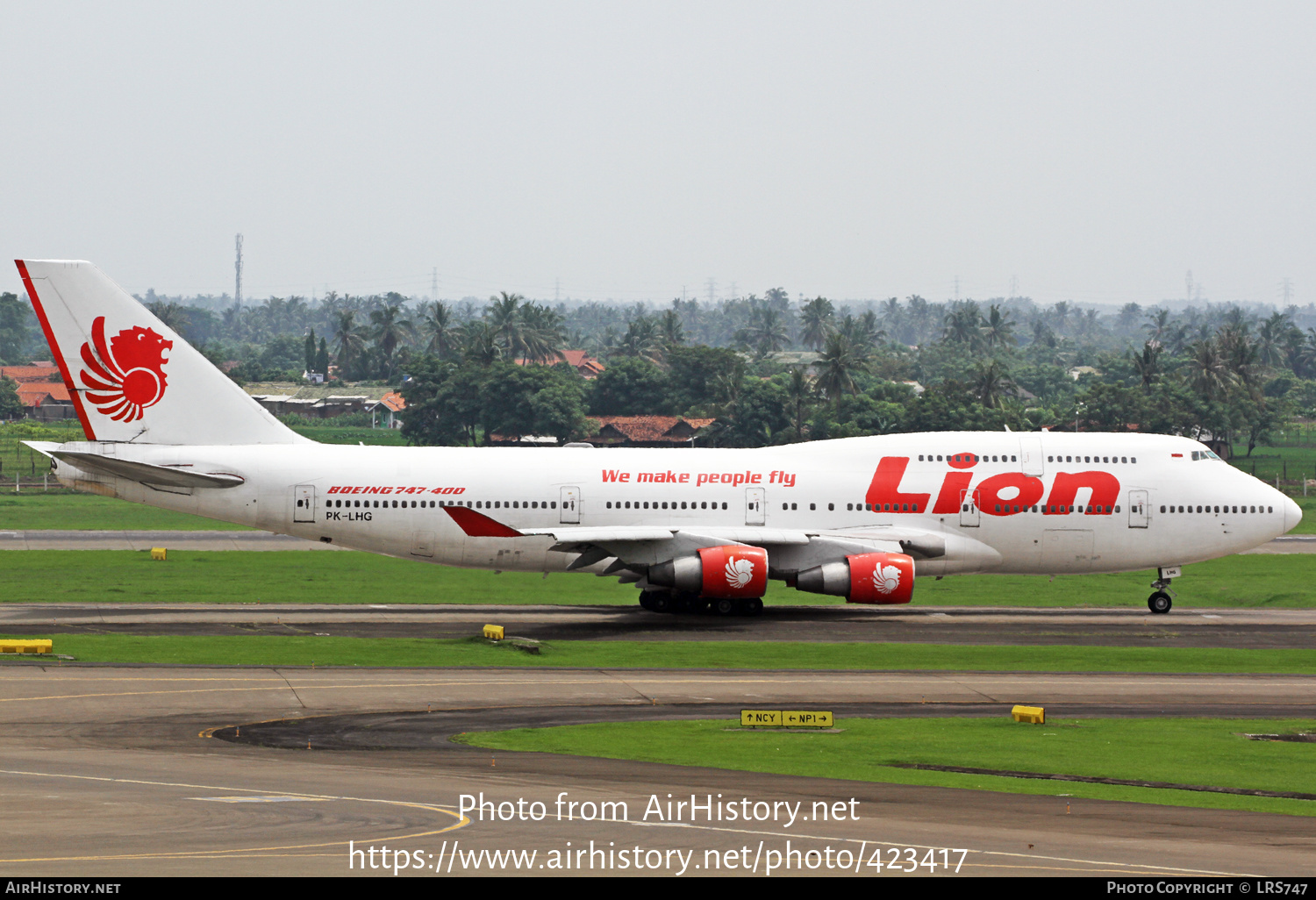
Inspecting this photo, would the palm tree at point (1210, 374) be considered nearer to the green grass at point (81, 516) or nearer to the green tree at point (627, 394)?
the green tree at point (627, 394)

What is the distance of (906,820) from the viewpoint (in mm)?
21359

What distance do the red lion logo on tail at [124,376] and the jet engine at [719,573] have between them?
670 inches

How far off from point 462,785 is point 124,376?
92.6 ft

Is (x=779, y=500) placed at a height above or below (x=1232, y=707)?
above

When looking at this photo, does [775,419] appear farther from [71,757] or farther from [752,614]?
[71,757]

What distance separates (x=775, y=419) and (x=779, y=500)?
282 feet

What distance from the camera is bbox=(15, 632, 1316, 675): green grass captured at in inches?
1497

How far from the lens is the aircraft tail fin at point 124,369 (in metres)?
46.6

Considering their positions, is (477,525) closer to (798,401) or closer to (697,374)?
(798,401)

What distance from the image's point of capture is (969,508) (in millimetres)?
48625

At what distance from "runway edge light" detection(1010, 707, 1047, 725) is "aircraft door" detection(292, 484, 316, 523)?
24.5 metres

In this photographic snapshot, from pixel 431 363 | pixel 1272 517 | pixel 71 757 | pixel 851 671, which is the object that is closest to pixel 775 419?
pixel 431 363

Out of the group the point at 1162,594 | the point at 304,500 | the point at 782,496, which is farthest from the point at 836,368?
the point at 304,500

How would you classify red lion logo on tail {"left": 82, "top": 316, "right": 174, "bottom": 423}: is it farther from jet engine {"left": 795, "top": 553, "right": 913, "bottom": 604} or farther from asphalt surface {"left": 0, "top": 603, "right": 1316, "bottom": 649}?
jet engine {"left": 795, "top": 553, "right": 913, "bottom": 604}
